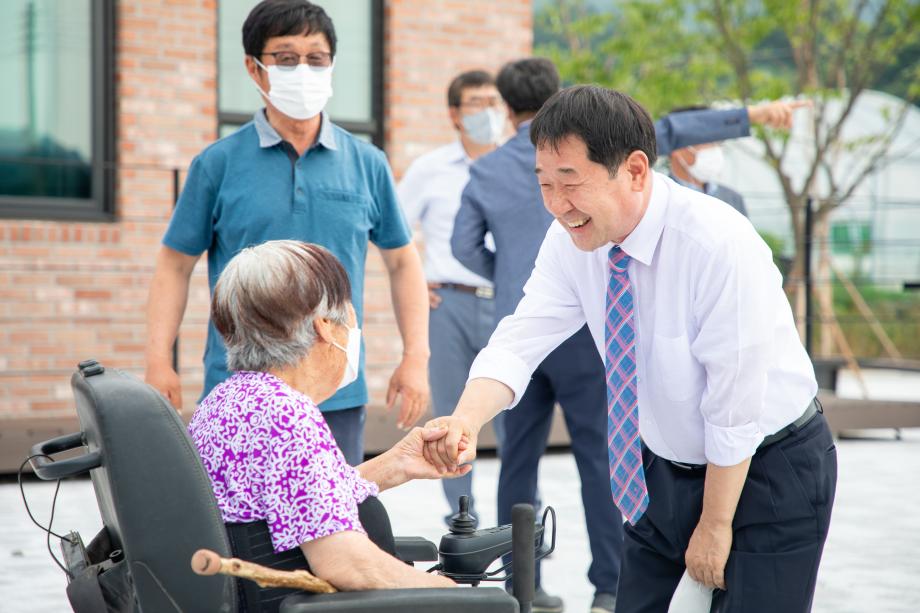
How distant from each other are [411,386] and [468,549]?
58.6 inches

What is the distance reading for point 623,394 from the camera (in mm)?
2486

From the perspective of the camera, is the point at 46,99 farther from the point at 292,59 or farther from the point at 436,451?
the point at 436,451

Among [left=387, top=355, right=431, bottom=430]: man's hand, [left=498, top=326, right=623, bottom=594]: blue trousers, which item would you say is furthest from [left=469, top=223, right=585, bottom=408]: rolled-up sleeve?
[left=498, top=326, right=623, bottom=594]: blue trousers

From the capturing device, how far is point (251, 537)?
2.16 meters

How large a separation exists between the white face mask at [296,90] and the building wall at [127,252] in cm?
405

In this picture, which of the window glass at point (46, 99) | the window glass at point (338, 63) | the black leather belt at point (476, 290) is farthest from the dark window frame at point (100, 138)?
the black leather belt at point (476, 290)

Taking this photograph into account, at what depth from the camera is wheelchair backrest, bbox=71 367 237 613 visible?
6.73 ft

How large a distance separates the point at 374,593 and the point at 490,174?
2.52m

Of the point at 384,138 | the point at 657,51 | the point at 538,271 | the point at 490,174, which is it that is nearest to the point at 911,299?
the point at 657,51

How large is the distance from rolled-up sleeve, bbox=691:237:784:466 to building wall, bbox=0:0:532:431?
5.70 m

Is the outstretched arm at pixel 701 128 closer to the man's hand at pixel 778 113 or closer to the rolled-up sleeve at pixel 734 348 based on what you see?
the man's hand at pixel 778 113

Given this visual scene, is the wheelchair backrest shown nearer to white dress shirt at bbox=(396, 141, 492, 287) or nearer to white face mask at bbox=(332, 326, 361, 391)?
white face mask at bbox=(332, 326, 361, 391)

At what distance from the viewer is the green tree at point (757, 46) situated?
15195 mm

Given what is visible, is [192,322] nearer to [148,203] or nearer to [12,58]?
[148,203]
